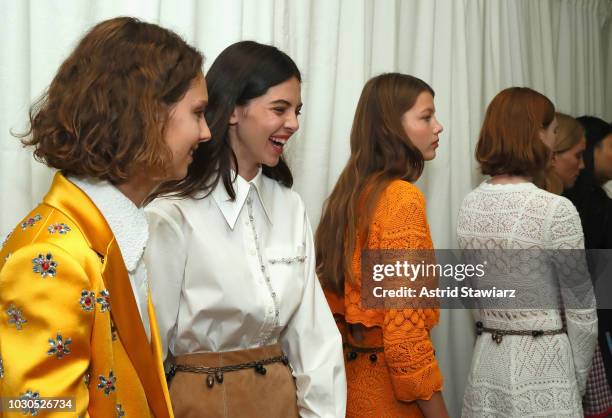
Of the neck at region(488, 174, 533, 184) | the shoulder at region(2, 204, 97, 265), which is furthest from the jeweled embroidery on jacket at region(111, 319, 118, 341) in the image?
the neck at region(488, 174, 533, 184)

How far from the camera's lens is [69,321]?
91cm

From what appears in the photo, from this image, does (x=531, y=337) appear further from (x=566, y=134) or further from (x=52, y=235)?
(x=52, y=235)

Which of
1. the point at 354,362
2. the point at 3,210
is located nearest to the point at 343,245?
the point at 354,362

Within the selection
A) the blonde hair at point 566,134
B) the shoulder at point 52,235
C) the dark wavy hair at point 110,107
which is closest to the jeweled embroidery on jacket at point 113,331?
the shoulder at point 52,235

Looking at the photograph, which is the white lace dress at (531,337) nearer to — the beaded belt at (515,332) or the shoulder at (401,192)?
the beaded belt at (515,332)

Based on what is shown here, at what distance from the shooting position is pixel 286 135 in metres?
1.57

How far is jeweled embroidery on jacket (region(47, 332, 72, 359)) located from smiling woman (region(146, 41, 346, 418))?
473 millimetres

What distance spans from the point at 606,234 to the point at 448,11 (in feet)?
3.51

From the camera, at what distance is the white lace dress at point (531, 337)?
77.1 inches

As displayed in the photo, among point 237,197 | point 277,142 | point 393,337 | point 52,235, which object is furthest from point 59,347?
point 393,337

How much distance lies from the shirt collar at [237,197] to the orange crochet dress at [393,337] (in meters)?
0.34

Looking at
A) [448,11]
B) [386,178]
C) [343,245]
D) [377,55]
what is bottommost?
[343,245]

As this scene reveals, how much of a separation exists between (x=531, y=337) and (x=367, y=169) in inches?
27.0

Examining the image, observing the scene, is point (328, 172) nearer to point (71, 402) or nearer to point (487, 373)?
point (487, 373)
